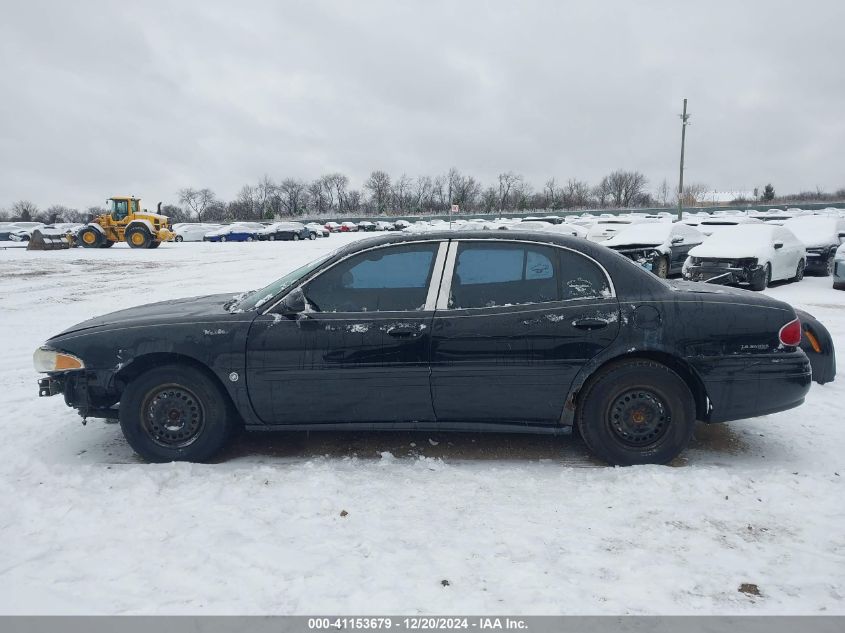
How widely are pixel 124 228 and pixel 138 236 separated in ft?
3.89

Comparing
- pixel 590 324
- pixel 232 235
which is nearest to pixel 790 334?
pixel 590 324

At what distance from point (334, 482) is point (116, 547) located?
1.22 metres

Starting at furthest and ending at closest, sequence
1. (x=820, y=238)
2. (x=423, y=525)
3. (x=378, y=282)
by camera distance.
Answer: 1. (x=820, y=238)
2. (x=378, y=282)
3. (x=423, y=525)

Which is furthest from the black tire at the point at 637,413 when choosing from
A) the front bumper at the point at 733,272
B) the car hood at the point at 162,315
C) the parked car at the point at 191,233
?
the parked car at the point at 191,233

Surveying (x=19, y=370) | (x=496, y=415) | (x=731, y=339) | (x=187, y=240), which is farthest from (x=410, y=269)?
(x=187, y=240)

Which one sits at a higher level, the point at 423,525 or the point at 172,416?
the point at 172,416

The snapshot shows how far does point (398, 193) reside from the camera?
111500 mm

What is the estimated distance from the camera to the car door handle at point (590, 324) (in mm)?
3795

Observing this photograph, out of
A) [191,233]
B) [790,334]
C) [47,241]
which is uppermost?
[191,233]

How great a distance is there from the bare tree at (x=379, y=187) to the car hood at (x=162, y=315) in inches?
4213

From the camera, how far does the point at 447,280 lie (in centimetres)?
399

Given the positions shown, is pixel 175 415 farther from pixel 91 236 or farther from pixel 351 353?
pixel 91 236

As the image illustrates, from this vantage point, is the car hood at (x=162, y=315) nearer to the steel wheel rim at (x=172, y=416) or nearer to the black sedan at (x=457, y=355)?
the black sedan at (x=457, y=355)

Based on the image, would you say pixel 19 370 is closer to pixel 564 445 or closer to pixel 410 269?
pixel 410 269
